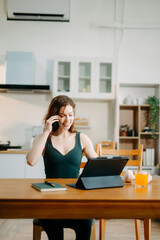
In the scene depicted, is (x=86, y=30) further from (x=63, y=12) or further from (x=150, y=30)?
(x=150, y=30)

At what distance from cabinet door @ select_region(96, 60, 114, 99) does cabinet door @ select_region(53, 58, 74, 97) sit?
0.41 m

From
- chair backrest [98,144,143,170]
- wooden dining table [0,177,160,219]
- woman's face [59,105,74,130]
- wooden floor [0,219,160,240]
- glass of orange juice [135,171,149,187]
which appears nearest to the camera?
wooden dining table [0,177,160,219]

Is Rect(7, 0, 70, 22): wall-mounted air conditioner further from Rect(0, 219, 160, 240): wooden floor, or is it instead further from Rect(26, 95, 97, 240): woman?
Rect(0, 219, 160, 240): wooden floor

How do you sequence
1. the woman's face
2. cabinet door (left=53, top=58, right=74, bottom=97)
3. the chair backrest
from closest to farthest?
the woman's face < the chair backrest < cabinet door (left=53, top=58, right=74, bottom=97)

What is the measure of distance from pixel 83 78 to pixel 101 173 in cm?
297

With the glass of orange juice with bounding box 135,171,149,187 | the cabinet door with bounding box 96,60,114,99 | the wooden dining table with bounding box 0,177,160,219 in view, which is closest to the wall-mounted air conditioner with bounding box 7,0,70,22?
the cabinet door with bounding box 96,60,114,99

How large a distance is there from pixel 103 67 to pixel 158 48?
44.1 inches

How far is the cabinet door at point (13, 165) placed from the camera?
3.54m

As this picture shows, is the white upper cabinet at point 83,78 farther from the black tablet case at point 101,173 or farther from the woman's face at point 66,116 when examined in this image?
the black tablet case at point 101,173

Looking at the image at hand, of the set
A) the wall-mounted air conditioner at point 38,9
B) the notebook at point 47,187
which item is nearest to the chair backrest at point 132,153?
the notebook at point 47,187

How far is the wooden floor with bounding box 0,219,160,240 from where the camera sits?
2.42m

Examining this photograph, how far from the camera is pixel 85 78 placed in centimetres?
412

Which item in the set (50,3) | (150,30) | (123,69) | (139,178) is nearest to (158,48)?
(150,30)

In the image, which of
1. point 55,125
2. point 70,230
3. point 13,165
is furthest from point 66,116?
point 13,165
